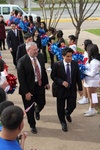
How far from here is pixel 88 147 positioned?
18.0 feet

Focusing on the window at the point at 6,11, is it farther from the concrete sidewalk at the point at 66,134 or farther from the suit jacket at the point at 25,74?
the suit jacket at the point at 25,74

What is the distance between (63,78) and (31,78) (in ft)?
2.08

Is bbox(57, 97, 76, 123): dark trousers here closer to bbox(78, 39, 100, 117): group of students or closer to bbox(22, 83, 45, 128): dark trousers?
bbox(22, 83, 45, 128): dark trousers

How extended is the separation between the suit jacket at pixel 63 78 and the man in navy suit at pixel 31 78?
0.26 metres

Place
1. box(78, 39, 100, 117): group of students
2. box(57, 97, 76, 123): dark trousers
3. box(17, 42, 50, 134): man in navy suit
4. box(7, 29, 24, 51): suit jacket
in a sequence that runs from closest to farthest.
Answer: box(17, 42, 50, 134): man in navy suit, box(57, 97, 76, 123): dark trousers, box(78, 39, 100, 117): group of students, box(7, 29, 24, 51): suit jacket

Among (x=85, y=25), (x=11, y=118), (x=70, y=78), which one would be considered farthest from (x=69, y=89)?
(x=85, y=25)

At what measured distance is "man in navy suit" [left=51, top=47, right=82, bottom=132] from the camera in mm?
5844

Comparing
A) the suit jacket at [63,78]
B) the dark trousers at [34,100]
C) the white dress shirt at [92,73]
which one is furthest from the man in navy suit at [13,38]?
the suit jacket at [63,78]

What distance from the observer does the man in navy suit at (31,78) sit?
225 inches

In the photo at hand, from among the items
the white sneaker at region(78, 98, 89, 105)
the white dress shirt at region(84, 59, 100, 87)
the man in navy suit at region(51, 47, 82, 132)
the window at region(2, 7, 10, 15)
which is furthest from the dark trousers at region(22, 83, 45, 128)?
the window at region(2, 7, 10, 15)

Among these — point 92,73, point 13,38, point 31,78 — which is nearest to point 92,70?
point 92,73

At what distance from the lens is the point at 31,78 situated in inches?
228

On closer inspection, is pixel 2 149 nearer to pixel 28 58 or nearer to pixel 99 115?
pixel 28 58

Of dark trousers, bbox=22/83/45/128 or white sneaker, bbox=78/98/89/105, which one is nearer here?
dark trousers, bbox=22/83/45/128
